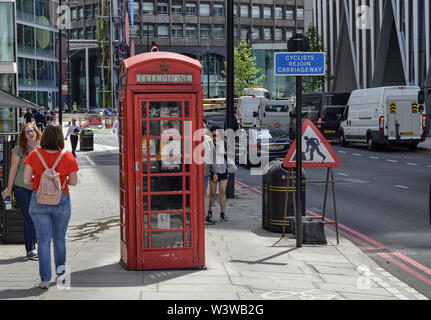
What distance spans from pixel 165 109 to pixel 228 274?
81.8 inches

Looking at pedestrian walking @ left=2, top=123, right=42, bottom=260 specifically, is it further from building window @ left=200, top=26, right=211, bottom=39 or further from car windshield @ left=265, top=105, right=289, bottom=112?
building window @ left=200, top=26, right=211, bottom=39

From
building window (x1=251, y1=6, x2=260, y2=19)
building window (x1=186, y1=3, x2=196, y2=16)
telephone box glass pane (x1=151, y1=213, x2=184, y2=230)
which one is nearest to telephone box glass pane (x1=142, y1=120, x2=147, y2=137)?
telephone box glass pane (x1=151, y1=213, x2=184, y2=230)

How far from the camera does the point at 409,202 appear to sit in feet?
52.8

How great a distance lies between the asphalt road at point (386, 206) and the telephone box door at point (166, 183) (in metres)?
2.78

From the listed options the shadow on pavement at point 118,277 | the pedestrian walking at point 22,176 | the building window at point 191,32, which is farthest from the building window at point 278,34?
the shadow on pavement at point 118,277

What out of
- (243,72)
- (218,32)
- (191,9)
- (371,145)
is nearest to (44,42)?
(243,72)

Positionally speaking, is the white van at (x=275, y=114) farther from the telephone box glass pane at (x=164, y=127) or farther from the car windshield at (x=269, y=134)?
the telephone box glass pane at (x=164, y=127)

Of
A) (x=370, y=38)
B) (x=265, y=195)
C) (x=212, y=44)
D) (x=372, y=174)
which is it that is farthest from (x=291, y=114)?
(x=212, y=44)

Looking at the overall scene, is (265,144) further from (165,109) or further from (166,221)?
(165,109)

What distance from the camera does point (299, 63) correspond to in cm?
1046

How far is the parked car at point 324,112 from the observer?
40.3 m

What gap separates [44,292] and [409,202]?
413 inches

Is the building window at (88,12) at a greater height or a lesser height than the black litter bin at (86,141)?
greater
